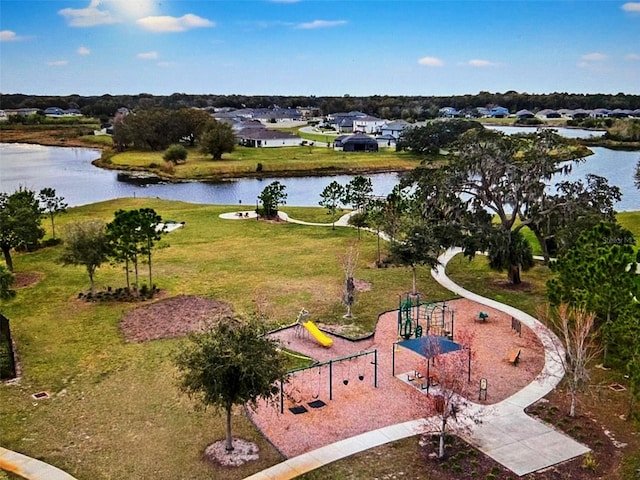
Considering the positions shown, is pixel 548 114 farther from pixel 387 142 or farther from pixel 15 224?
pixel 15 224

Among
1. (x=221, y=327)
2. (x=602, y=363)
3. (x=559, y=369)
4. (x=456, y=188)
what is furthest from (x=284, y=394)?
(x=456, y=188)

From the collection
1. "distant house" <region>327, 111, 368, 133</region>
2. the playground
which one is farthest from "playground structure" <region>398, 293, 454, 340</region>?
"distant house" <region>327, 111, 368, 133</region>

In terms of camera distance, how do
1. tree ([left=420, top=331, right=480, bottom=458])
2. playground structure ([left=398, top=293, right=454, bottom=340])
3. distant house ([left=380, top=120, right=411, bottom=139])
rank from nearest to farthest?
1. tree ([left=420, top=331, right=480, bottom=458])
2. playground structure ([left=398, top=293, right=454, bottom=340])
3. distant house ([left=380, top=120, right=411, bottom=139])

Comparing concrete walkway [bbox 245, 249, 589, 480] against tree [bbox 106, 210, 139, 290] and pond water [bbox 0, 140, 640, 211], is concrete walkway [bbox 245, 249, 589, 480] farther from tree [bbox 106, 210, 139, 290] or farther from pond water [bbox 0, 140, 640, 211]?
pond water [bbox 0, 140, 640, 211]

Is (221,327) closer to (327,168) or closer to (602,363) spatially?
(602,363)

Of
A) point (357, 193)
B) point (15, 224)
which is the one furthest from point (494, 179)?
point (15, 224)

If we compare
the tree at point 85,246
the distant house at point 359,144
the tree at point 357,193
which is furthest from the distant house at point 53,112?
the tree at point 85,246

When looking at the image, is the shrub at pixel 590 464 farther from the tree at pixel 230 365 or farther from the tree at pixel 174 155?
the tree at pixel 174 155
